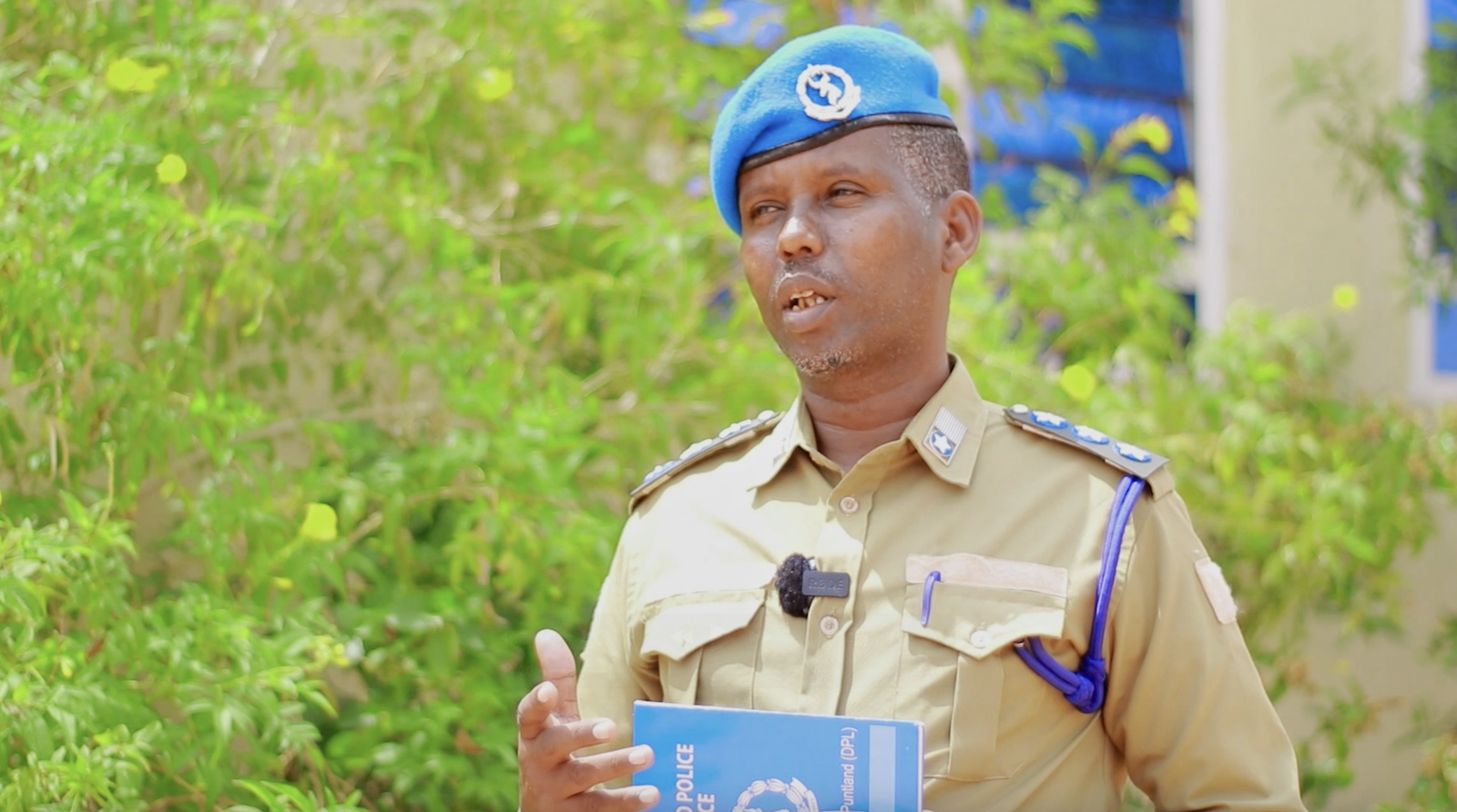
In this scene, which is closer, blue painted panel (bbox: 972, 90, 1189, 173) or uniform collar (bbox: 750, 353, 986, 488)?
uniform collar (bbox: 750, 353, 986, 488)

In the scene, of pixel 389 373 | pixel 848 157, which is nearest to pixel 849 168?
pixel 848 157

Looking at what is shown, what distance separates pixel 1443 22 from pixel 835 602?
3.83 metres

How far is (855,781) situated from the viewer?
1.59 metres

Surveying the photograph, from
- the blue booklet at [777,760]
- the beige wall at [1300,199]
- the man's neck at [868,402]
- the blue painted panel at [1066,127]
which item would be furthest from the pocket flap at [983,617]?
the beige wall at [1300,199]

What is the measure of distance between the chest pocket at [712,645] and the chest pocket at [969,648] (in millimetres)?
195

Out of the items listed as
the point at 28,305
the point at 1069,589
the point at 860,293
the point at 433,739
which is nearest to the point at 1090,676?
the point at 1069,589

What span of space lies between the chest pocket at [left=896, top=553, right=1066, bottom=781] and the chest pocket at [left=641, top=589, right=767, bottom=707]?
195mm

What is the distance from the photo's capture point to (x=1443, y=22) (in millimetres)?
4656

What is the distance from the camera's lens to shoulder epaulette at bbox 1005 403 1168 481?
1.76m

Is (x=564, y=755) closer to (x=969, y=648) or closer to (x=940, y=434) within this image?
(x=969, y=648)

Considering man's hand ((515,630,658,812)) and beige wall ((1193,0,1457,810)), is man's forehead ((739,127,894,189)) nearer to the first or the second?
man's hand ((515,630,658,812))

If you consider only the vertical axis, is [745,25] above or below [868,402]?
above

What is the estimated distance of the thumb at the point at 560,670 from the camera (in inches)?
63.3

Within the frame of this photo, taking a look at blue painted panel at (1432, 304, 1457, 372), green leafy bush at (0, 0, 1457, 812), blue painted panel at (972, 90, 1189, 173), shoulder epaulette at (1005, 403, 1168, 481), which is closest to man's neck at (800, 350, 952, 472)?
shoulder epaulette at (1005, 403, 1168, 481)
